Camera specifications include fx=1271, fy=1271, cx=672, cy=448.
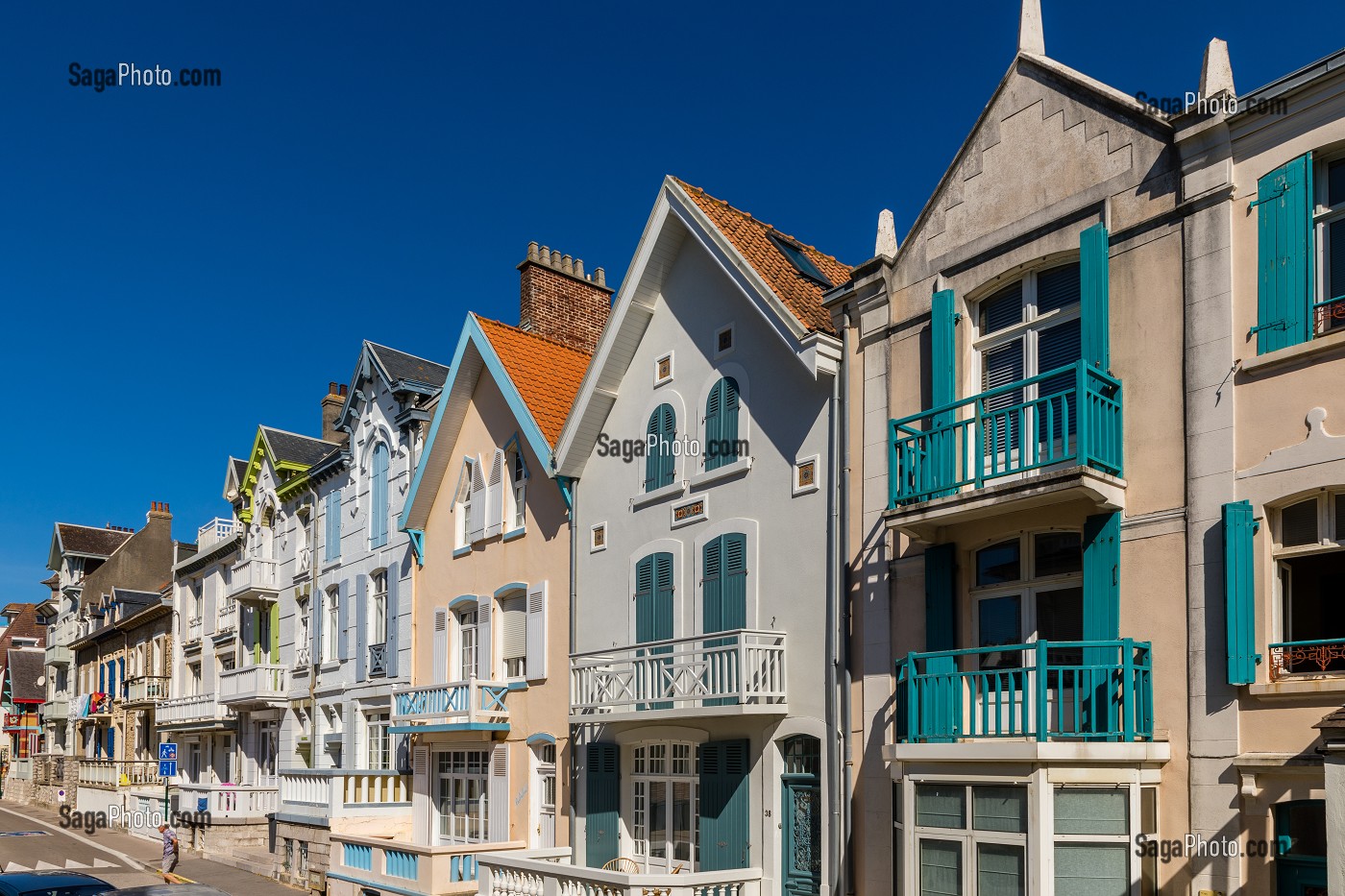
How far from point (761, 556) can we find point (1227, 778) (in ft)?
23.4

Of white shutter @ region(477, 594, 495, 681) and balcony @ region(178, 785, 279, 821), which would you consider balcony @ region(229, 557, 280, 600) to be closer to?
A: balcony @ region(178, 785, 279, 821)

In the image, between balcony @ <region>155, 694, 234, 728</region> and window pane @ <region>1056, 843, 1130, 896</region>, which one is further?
balcony @ <region>155, 694, 234, 728</region>

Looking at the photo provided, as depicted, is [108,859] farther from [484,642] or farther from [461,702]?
[461,702]

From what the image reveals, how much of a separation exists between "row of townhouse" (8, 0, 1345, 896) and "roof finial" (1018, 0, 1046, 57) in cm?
5

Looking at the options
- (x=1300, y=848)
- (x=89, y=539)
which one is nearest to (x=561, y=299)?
(x=1300, y=848)

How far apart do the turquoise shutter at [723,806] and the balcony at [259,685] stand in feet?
58.3

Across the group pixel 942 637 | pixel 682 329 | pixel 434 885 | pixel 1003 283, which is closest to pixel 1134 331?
pixel 1003 283

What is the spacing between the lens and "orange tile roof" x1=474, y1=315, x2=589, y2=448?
72.9ft

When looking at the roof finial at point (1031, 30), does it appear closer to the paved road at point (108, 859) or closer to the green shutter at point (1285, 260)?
the green shutter at point (1285, 260)

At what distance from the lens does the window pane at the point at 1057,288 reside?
13.5 metres

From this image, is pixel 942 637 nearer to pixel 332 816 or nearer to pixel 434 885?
pixel 434 885

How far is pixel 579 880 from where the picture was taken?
16.7m

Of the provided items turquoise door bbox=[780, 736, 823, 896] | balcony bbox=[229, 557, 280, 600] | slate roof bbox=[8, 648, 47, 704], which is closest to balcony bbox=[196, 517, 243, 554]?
balcony bbox=[229, 557, 280, 600]

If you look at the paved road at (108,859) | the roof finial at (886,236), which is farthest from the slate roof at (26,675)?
the roof finial at (886,236)
